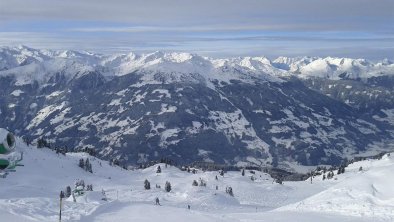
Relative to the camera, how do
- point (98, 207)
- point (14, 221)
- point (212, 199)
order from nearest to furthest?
point (14, 221), point (98, 207), point (212, 199)

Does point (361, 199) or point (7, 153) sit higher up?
point (7, 153)

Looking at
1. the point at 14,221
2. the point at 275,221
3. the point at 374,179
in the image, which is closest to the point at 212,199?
the point at 374,179

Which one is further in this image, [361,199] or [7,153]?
[361,199]

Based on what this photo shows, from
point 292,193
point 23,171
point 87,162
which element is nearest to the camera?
point 23,171

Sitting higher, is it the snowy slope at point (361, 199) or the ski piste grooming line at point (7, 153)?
the ski piste grooming line at point (7, 153)

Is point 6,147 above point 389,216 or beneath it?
above

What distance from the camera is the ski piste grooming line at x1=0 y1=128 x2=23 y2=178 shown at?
20.0 m

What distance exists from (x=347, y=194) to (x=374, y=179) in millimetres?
7042

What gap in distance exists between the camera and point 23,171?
155375 mm

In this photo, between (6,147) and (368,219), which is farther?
(368,219)

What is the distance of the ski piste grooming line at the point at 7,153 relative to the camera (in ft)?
65.6

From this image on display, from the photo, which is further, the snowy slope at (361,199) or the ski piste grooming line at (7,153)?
the snowy slope at (361,199)

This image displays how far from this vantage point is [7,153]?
20453mm

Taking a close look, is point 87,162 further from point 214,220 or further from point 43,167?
point 214,220
